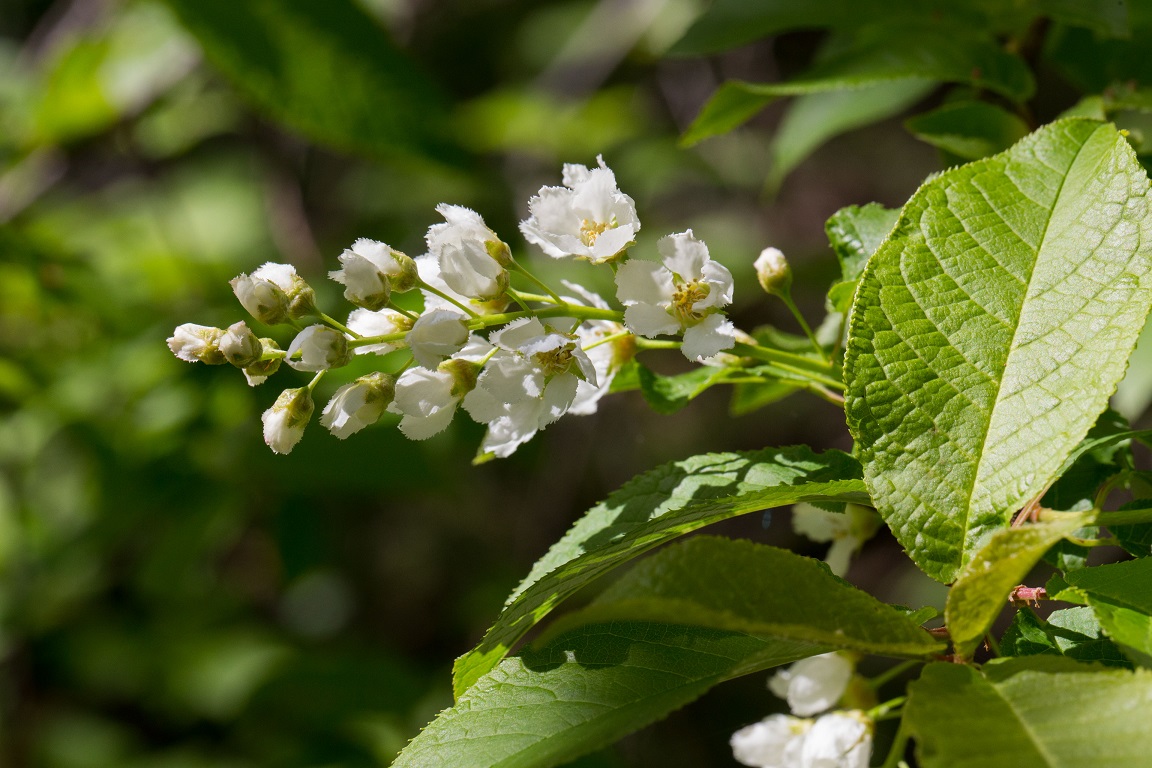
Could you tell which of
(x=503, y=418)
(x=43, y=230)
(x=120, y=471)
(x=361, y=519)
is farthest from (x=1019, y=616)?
(x=361, y=519)

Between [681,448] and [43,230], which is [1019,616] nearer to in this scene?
[43,230]

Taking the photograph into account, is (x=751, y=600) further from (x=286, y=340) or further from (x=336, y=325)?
(x=286, y=340)

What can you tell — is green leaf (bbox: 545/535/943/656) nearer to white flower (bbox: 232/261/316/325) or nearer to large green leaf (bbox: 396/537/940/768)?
large green leaf (bbox: 396/537/940/768)

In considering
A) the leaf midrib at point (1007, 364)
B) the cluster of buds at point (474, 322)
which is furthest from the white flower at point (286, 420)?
the leaf midrib at point (1007, 364)

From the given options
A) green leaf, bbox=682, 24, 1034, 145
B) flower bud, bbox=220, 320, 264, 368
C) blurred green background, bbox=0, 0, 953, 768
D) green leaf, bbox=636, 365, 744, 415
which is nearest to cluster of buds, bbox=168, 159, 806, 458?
flower bud, bbox=220, 320, 264, 368

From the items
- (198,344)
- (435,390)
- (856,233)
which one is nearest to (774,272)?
(856,233)
